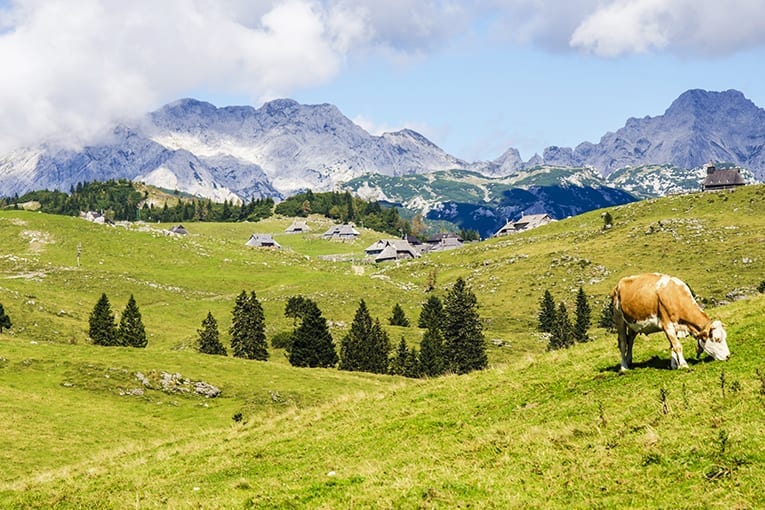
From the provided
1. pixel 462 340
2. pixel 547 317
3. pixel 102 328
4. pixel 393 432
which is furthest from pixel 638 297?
pixel 547 317

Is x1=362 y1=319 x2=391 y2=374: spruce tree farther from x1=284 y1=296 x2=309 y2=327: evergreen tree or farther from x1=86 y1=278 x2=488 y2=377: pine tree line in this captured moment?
x1=284 y1=296 x2=309 y2=327: evergreen tree

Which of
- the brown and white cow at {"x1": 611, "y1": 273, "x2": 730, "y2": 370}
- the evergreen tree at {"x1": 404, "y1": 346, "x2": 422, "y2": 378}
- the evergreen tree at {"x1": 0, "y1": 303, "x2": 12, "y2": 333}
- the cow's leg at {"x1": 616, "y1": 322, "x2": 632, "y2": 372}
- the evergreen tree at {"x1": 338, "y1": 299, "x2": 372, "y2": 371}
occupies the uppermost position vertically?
the brown and white cow at {"x1": 611, "y1": 273, "x2": 730, "y2": 370}

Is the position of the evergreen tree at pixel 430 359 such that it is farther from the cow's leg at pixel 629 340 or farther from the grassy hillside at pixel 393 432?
the cow's leg at pixel 629 340

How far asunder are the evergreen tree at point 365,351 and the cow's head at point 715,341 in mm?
69344

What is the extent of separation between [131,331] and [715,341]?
83558 mm

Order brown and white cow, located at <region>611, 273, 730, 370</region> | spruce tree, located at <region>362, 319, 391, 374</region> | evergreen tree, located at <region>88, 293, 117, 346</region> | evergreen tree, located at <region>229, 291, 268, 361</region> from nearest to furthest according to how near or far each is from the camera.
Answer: brown and white cow, located at <region>611, 273, 730, 370</region>
spruce tree, located at <region>362, 319, 391, 374</region>
evergreen tree, located at <region>88, 293, 117, 346</region>
evergreen tree, located at <region>229, 291, 268, 361</region>

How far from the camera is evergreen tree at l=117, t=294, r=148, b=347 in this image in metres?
90.6

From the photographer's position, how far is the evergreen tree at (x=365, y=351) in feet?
292

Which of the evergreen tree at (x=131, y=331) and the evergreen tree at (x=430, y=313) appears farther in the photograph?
the evergreen tree at (x=430, y=313)

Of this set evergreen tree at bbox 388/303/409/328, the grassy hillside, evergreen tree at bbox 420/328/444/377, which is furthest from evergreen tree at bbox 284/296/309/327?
the grassy hillside

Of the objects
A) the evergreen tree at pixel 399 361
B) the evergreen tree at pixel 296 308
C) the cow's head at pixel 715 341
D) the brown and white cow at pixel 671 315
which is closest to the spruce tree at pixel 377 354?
the evergreen tree at pixel 399 361

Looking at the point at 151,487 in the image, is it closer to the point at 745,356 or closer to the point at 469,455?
the point at 469,455

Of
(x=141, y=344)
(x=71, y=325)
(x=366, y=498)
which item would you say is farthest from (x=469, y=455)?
(x=71, y=325)

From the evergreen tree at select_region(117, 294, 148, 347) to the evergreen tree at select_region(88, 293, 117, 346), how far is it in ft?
3.51
